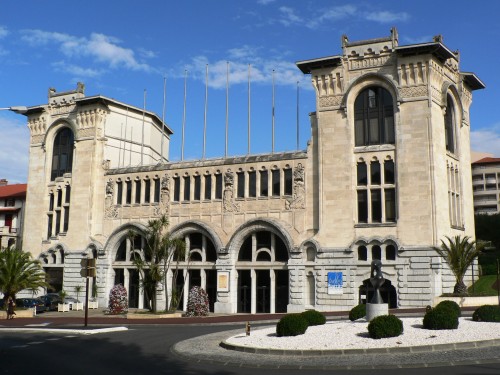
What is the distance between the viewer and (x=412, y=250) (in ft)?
140

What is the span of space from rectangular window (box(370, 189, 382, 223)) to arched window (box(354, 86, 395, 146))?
410 cm

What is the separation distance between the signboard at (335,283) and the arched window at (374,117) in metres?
11.0

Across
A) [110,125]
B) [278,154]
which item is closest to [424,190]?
[278,154]

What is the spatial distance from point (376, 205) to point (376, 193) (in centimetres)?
99

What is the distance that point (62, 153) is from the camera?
61.6 meters

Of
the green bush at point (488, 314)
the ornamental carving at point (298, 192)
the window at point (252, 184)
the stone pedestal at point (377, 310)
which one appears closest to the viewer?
the green bush at point (488, 314)

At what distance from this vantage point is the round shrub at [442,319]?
74.1 ft

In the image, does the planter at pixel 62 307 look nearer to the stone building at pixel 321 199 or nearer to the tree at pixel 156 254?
the stone building at pixel 321 199

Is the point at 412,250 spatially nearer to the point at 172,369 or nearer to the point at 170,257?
the point at 170,257

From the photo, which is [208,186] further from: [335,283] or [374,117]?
[374,117]

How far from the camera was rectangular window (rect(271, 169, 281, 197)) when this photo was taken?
1927 inches

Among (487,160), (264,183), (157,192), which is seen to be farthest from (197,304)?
(487,160)

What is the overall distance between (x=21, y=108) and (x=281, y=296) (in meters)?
29.1

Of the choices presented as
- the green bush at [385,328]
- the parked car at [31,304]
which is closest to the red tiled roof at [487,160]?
the parked car at [31,304]
